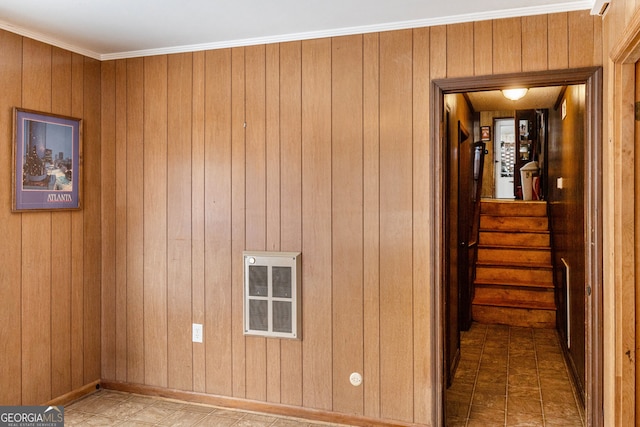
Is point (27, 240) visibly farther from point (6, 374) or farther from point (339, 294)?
point (339, 294)

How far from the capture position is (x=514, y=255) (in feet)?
19.4

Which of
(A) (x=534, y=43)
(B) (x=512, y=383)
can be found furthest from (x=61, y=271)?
(B) (x=512, y=383)

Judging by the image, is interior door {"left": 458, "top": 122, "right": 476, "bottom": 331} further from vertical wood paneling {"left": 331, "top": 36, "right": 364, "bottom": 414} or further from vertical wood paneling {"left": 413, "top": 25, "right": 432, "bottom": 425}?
vertical wood paneling {"left": 331, "top": 36, "right": 364, "bottom": 414}

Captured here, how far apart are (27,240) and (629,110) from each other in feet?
11.2

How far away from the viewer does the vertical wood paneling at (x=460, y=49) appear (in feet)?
8.88

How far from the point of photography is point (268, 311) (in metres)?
3.08

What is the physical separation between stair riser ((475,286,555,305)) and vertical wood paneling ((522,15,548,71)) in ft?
11.3

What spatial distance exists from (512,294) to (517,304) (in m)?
0.21

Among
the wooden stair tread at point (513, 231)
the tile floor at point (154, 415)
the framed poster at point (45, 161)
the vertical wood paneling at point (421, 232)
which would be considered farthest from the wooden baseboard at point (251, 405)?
the wooden stair tread at point (513, 231)

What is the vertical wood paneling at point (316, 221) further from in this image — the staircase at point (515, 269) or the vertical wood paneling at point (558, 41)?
the staircase at point (515, 269)

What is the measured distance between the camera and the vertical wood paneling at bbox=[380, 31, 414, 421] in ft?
9.30

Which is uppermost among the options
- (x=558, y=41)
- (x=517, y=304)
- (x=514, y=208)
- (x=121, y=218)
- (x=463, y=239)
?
(x=558, y=41)

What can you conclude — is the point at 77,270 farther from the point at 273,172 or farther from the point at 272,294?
the point at 273,172

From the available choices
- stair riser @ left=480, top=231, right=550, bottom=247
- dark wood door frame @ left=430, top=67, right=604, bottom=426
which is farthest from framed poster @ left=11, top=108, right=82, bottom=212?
stair riser @ left=480, top=231, right=550, bottom=247
